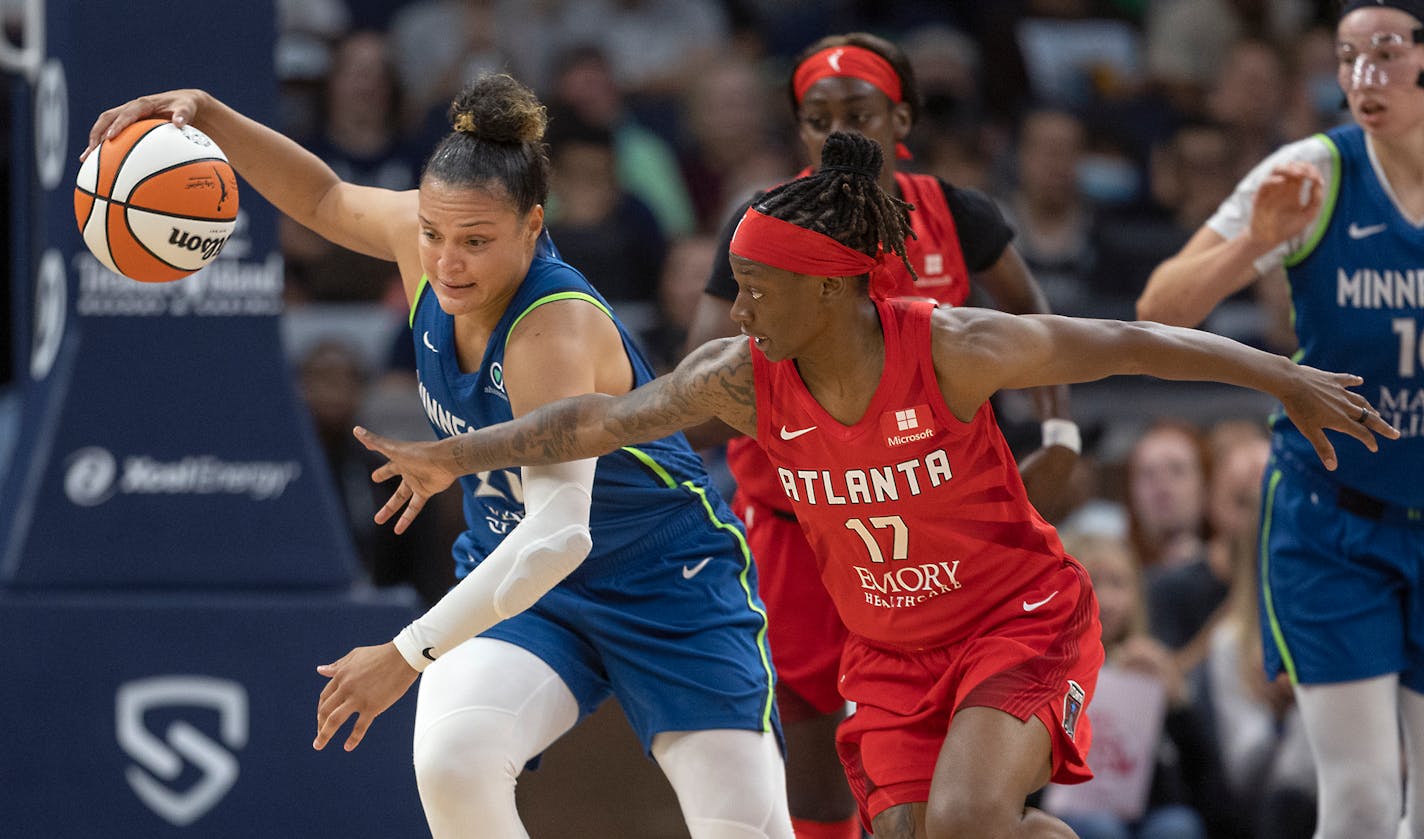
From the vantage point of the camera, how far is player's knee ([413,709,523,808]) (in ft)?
12.6

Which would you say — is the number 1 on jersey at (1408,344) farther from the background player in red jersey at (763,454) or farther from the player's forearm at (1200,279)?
the background player in red jersey at (763,454)

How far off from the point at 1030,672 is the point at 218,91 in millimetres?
2908

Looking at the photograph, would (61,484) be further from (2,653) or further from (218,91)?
(218,91)

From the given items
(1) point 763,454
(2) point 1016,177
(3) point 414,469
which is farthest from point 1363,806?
(2) point 1016,177

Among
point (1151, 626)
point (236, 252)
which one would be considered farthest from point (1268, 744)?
point (236, 252)

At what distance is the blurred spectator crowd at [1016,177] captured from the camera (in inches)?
265

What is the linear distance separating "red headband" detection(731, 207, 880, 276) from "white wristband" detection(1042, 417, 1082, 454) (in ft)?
4.38

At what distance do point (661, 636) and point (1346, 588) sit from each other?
1694 millimetres

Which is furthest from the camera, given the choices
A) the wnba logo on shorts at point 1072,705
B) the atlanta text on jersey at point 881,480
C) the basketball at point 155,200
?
the basketball at point 155,200

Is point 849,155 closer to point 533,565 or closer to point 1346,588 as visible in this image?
point 533,565

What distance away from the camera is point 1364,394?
4598 mm

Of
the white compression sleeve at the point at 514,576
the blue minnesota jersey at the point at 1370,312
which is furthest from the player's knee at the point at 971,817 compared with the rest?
the blue minnesota jersey at the point at 1370,312

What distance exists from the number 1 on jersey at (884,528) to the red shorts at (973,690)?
9.9 inches

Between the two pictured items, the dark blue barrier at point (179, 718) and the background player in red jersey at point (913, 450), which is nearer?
the background player in red jersey at point (913, 450)
